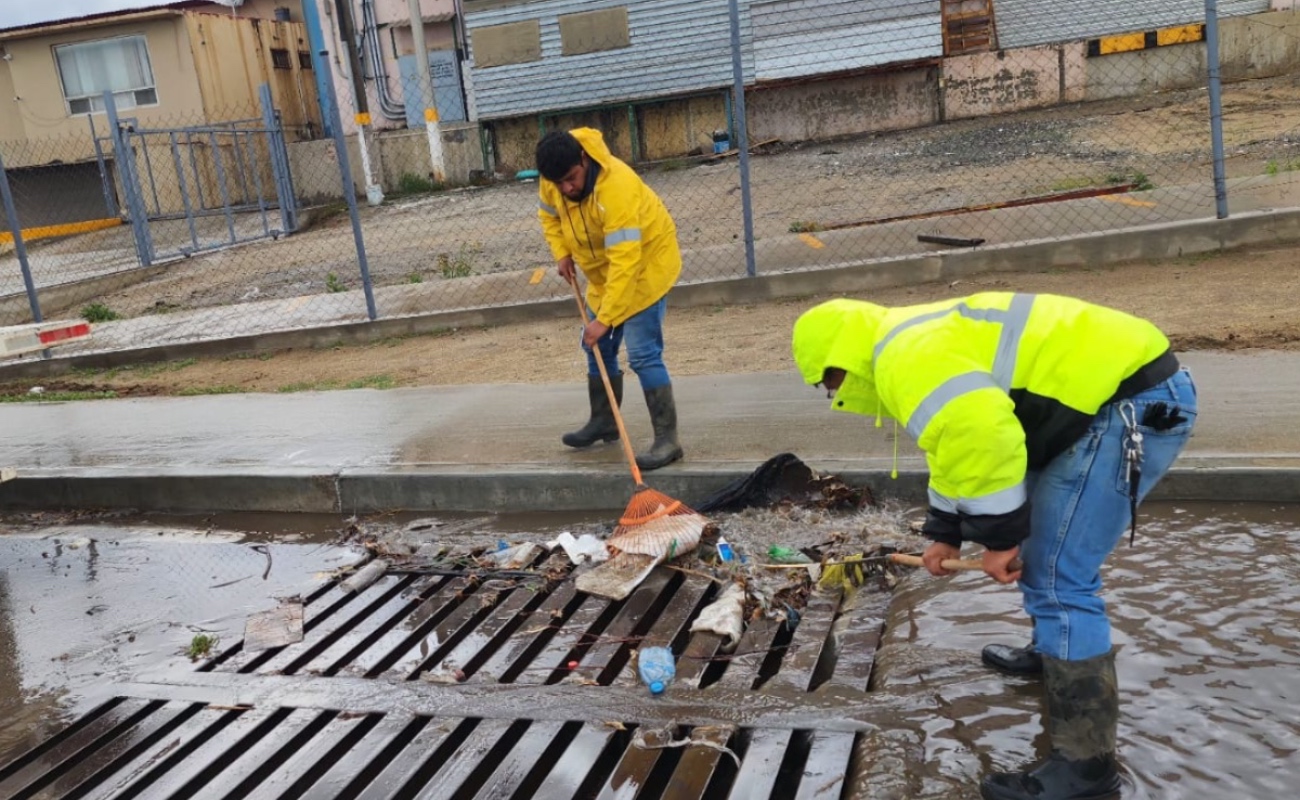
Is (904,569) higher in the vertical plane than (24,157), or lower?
lower

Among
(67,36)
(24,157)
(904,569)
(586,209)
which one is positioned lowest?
(904,569)

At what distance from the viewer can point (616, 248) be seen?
4.99m

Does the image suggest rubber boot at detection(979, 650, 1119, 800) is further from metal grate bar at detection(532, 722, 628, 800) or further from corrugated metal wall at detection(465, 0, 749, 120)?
corrugated metal wall at detection(465, 0, 749, 120)

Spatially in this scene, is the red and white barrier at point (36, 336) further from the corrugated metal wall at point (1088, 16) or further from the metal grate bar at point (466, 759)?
the corrugated metal wall at point (1088, 16)

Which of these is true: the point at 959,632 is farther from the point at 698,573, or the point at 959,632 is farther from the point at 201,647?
the point at 201,647

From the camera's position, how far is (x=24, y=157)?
2445 centimetres

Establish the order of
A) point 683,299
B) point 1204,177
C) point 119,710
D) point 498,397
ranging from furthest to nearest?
point 1204,177 < point 683,299 < point 498,397 < point 119,710

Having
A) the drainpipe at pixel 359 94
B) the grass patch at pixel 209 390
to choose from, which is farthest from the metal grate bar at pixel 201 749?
the drainpipe at pixel 359 94

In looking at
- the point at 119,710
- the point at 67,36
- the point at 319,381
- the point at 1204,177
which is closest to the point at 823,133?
the point at 1204,177

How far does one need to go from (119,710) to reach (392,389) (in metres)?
4.07

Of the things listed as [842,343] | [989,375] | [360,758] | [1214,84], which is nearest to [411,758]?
[360,758]

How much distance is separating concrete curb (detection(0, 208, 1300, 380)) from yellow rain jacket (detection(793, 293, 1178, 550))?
20.9 ft

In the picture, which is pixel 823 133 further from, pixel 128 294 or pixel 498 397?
pixel 498 397

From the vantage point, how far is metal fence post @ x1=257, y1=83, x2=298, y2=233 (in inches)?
701
